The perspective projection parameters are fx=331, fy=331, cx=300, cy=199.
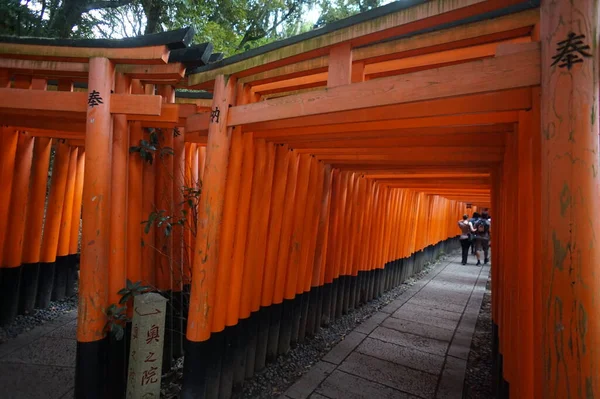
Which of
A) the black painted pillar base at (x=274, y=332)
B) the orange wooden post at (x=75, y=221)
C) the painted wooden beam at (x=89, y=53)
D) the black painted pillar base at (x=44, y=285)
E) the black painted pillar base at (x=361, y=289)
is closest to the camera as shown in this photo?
the painted wooden beam at (x=89, y=53)

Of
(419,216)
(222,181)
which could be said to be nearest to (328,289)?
(222,181)

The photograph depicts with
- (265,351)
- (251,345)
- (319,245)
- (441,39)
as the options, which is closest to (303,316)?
(265,351)

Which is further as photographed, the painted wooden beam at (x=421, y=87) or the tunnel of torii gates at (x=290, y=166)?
the painted wooden beam at (x=421, y=87)

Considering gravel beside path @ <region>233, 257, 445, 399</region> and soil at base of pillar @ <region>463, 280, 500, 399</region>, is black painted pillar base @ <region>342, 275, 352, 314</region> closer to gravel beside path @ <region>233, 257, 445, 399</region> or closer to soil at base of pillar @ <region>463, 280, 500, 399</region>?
gravel beside path @ <region>233, 257, 445, 399</region>

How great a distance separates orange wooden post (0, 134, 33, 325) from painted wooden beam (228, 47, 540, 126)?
4.17m

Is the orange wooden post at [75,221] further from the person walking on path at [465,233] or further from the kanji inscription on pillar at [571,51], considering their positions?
the person walking on path at [465,233]

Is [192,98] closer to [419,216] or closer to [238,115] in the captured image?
[238,115]

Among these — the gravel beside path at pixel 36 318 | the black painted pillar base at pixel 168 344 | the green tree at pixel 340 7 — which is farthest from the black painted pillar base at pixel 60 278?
the green tree at pixel 340 7

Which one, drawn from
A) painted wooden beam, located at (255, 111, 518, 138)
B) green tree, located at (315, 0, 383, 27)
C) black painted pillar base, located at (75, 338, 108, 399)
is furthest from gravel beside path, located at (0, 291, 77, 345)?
green tree, located at (315, 0, 383, 27)

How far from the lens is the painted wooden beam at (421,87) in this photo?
157 centimetres

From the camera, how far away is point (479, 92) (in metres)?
1.69

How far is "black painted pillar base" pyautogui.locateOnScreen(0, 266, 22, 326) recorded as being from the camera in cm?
462

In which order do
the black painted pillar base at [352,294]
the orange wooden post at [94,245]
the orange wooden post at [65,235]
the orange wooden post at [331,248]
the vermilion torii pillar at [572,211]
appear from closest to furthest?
the vermilion torii pillar at [572,211] → the orange wooden post at [94,245] → the orange wooden post at [331,248] → the orange wooden post at [65,235] → the black painted pillar base at [352,294]

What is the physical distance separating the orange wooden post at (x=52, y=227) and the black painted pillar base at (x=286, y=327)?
405cm
